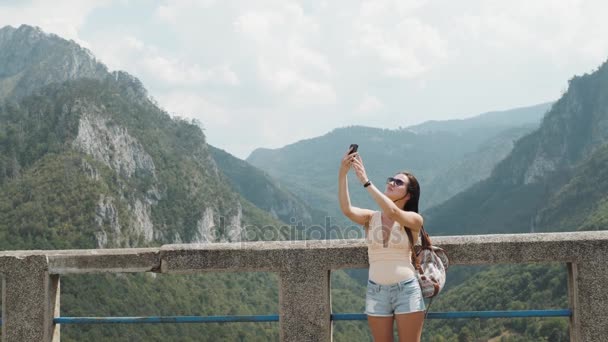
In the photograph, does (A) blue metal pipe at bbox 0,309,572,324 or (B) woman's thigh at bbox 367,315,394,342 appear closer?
(B) woman's thigh at bbox 367,315,394,342

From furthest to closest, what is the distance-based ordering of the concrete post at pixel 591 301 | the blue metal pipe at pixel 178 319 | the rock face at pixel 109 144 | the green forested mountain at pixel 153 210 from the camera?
the rock face at pixel 109 144 < the green forested mountain at pixel 153 210 < the concrete post at pixel 591 301 < the blue metal pipe at pixel 178 319

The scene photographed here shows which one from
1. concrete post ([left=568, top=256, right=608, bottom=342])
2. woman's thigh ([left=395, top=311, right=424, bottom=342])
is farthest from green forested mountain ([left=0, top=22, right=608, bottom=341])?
woman's thigh ([left=395, top=311, right=424, bottom=342])

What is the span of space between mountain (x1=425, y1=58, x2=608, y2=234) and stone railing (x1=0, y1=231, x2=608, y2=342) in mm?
123088

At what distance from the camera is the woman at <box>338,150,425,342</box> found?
4148 mm

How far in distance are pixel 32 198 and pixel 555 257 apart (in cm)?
10593

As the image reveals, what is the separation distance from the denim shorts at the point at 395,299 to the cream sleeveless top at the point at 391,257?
0.04 meters

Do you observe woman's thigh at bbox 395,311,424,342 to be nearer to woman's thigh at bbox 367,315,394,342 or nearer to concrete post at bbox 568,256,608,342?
woman's thigh at bbox 367,315,394,342

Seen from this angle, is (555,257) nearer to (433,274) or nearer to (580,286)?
(580,286)

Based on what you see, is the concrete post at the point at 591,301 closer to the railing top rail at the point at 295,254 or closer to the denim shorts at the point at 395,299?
the railing top rail at the point at 295,254

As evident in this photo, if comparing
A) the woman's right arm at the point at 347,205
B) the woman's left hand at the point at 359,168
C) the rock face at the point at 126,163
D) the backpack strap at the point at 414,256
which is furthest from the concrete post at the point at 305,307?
the rock face at the point at 126,163

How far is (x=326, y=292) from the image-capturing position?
15.5 feet

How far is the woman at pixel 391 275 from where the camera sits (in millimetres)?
4148

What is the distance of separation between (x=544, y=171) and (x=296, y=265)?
6763 inches

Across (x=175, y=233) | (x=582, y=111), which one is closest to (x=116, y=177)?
(x=175, y=233)
